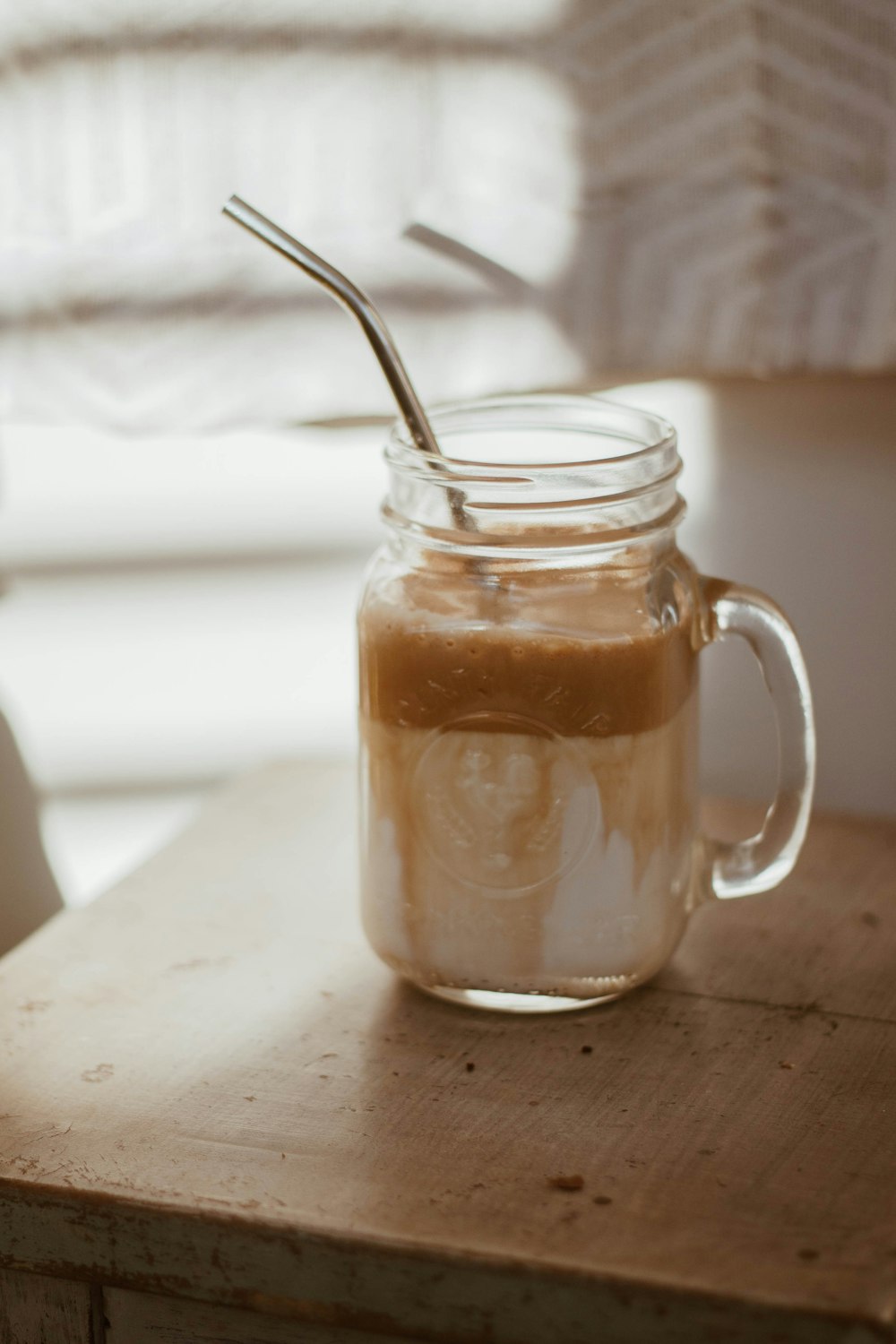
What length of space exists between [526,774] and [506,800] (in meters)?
0.01

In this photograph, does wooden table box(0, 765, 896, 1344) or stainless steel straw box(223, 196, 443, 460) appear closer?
wooden table box(0, 765, 896, 1344)

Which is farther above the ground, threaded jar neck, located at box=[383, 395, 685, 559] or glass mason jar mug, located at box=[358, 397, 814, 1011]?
A: threaded jar neck, located at box=[383, 395, 685, 559]

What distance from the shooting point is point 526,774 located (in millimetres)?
608

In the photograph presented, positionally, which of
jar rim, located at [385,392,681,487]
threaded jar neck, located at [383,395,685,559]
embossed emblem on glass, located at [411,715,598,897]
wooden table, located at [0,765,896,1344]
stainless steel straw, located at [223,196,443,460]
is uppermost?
stainless steel straw, located at [223,196,443,460]

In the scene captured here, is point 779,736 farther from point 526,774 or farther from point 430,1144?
point 430,1144

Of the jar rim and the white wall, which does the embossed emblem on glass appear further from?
the white wall

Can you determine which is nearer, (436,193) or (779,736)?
(779,736)

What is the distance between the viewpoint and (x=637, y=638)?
608 mm

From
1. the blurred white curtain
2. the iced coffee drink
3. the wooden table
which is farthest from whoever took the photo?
the blurred white curtain

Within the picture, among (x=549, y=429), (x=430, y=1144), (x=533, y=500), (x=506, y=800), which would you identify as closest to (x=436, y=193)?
(x=549, y=429)

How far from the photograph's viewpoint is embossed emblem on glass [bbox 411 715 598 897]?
0.61m

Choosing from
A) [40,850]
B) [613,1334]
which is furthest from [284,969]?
[40,850]

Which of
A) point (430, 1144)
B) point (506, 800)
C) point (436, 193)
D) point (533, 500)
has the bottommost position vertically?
point (430, 1144)

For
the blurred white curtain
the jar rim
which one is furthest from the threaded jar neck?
the blurred white curtain
